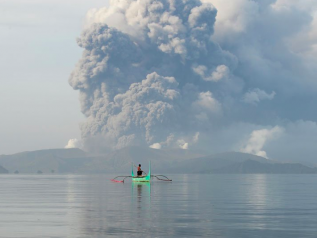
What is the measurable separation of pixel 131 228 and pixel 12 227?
23.6 feet

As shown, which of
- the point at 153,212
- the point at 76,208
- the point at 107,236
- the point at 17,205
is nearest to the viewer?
the point at 107,236

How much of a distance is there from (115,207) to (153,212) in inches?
245

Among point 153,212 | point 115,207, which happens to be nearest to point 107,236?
point 153,212

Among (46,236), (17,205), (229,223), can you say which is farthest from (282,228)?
(17,205)

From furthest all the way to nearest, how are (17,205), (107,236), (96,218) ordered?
(17,205), (96,218), (107,236)

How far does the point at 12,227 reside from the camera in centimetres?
3766

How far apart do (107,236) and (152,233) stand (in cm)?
266

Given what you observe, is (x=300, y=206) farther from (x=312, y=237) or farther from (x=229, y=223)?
(x=312, y=237)

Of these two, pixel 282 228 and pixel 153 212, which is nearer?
pixel 282 228

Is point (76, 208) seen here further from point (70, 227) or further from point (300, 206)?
point (300, 206)

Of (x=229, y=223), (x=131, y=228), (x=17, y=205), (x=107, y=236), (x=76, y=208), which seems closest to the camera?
(x=107, y=236)

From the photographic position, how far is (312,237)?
33.2 m

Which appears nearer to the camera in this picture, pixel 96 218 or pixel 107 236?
pixel 107 236

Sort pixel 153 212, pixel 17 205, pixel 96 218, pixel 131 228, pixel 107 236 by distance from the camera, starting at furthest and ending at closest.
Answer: pixel 17 205
pixel 153 212
pixel 96 218
pixel 131 228
pixel 107 236
